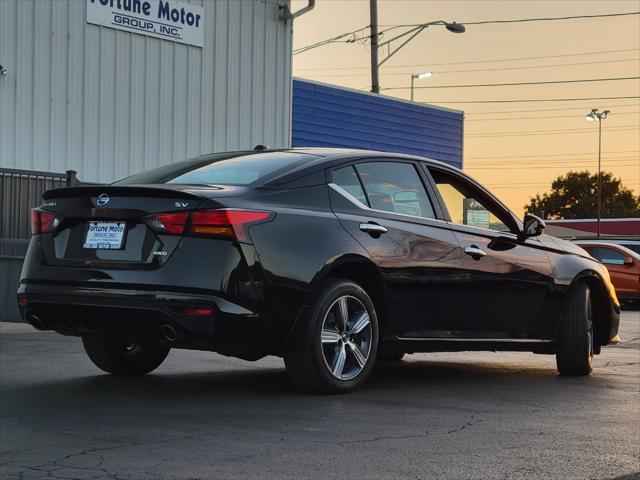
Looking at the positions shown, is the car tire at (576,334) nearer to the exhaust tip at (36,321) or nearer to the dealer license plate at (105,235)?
the dealer license plate at (105,235)

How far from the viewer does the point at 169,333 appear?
608cm

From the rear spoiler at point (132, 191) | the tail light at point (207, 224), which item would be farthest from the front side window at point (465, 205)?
the rear spoiler at point (132, 191)

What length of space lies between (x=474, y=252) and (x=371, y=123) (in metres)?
19.4

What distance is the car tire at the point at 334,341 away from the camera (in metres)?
6.35

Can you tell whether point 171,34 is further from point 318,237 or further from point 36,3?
point 318,237

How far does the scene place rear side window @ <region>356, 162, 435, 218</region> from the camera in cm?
714

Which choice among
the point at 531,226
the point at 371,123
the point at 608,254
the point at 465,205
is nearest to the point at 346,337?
the point at 465,205

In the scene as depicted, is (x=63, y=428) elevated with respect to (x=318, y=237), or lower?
lower

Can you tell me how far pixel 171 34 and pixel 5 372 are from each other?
13.8 m

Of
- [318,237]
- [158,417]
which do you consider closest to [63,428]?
[158,417]

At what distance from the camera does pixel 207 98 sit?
21.6m

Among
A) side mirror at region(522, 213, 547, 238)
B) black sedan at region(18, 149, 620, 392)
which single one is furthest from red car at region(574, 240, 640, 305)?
black sedan at region(18, 149, 620, 392)

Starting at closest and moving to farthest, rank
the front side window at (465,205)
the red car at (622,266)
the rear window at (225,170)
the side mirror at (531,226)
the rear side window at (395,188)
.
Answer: the rear window at (225,170) < the rear side window at (395,188) < the front side window at (465,205) < the side mirror at (531,226) < the red car at (622,266)

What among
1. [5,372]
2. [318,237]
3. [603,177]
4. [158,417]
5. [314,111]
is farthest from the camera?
[603,177]
